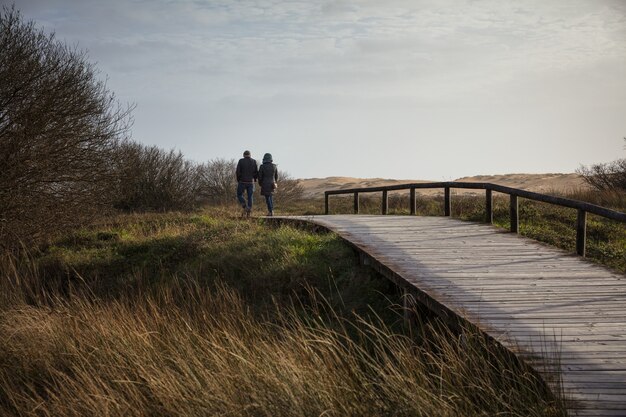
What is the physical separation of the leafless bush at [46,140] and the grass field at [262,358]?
3530 mm

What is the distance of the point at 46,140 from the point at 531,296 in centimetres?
1119

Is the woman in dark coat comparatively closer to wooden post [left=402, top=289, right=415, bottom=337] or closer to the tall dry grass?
wooden post [left=402, top=289, right=415, bottom=337]

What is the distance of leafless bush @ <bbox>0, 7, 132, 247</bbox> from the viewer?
521 inches

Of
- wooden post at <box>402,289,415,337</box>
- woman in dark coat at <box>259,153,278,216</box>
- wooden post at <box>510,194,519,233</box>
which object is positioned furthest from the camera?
woman in dark coat at <box>259,153,278,216</box>

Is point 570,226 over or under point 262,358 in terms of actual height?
over

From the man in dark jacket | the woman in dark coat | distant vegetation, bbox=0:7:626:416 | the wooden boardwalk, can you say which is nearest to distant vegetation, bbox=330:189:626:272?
distant vegetation, bbox=0:7:626:416

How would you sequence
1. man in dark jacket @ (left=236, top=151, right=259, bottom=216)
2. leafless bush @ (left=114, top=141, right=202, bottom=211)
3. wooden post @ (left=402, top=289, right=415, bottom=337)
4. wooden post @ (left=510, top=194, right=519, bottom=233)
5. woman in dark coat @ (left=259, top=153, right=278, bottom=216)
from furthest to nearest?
leafless bush @ (left=114, top=141, right=202, bottom=211), woman in dark coat @ (left=259, top=153, right=278, bottom=216), man in dark jacket @ (left=236, top=151, right=259, bottom=216), wooden post @ (left=510, top=194, right=519, bottom=233), wooden post @ (left=402, top=289, right=415, bottom=337)

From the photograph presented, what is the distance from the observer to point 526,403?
4117 mm

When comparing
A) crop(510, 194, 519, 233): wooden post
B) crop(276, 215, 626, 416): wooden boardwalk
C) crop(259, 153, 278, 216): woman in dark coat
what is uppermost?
crop(259, 153, 278, 216): woman in dark coat

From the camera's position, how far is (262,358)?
5164 mm

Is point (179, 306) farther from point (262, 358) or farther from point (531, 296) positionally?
point (531, 296)

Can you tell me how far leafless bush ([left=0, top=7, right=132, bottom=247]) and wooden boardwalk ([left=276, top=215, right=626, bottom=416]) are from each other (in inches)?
280

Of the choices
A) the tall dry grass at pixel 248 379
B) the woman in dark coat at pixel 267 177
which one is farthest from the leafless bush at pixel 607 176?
the tall dry grass at pixel 248 379

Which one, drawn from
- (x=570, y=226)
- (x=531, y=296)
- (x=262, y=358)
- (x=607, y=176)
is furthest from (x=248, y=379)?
(x=607, y=176)
